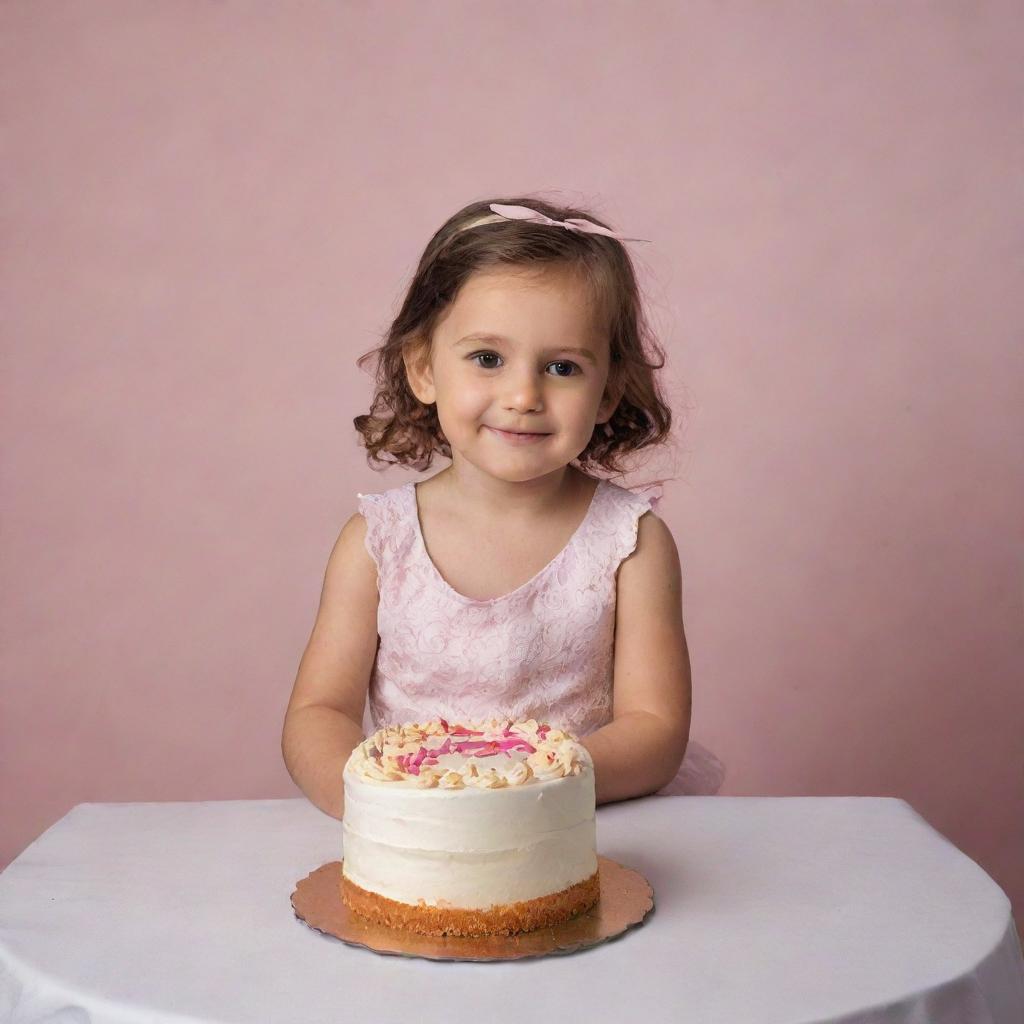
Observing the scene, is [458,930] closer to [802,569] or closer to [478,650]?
[478,650]

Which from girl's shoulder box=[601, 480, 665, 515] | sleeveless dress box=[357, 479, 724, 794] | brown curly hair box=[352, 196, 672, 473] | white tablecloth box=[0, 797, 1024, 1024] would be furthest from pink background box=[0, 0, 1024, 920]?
white tablecloth box=[0, 797, 1024, 1024]

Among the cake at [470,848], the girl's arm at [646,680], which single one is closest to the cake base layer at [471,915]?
the cake at [470,848]

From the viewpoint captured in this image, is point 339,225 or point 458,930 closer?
point 458,930

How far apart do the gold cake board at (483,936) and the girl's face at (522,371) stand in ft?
1.92

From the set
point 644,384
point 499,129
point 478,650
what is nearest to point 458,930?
point 478,650

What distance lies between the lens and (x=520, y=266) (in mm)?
1556

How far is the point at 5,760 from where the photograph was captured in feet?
9.04

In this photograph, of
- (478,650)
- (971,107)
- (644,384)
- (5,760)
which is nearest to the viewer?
(478,650)

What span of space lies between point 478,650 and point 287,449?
1.07m

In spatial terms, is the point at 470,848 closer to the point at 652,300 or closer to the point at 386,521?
the point at 386,521

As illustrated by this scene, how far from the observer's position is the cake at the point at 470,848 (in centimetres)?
97

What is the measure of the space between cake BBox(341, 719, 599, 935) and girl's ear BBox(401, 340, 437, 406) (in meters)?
0.78

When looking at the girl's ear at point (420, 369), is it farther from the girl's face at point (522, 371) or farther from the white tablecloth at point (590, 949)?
the white tablecloth at point (590, 949)

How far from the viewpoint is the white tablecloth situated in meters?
0.83
